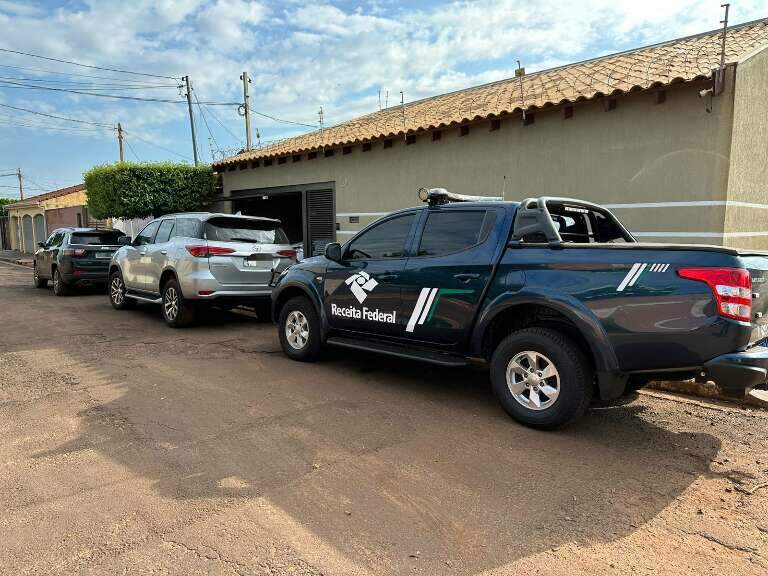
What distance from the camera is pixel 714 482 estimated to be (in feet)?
11.4

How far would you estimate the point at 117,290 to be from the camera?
10453 mm

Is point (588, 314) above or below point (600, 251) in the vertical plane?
below

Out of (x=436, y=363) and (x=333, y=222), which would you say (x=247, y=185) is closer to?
(x=333, y=222)

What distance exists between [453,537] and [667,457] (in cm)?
190

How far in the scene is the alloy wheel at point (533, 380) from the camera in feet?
13.7

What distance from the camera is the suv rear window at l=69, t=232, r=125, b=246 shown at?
40.6ft

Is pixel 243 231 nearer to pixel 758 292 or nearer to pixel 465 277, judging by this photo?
pixel 465 277

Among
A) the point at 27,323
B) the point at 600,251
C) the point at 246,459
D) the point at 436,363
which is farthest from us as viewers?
the point at 27,323

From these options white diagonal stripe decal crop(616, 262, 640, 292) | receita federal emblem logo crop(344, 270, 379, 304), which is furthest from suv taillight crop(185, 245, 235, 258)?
white diagonal stripe decal crop(616, 262, 640, 292)

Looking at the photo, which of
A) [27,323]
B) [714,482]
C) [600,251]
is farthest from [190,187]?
[714,482]

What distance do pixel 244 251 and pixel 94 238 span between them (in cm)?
632

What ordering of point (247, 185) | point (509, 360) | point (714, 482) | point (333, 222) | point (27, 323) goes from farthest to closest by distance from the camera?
point (247, 185), point (333, 222), point (27, 323), point (509, 360), point (714, 482)

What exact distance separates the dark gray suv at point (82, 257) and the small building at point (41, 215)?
16335 mm

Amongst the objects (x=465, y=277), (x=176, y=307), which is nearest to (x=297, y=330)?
(x=465, y=277)
